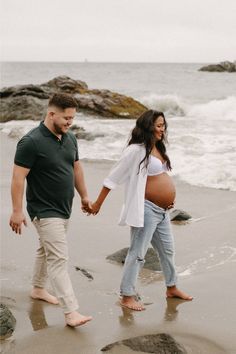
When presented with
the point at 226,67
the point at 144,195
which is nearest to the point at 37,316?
the point at 144,195

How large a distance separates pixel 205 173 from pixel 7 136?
896 centimetres

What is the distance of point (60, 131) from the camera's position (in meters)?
4.50

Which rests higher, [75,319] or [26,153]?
[26,153]

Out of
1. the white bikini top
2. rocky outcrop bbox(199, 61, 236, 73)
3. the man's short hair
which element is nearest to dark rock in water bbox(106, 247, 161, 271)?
the white bikini top

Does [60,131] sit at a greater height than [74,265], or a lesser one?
greater

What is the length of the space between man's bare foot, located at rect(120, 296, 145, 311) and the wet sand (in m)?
0.06

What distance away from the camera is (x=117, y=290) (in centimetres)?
536

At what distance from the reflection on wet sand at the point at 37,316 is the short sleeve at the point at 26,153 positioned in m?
1.26

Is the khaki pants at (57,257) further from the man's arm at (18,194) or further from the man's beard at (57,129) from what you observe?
the man's beard at (57,129)

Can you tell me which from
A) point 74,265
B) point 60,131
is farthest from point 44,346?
point 74,265

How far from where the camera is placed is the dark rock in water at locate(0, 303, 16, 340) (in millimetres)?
4258

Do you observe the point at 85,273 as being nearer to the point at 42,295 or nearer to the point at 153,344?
the point at 42,295

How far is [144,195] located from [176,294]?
94 centimetres

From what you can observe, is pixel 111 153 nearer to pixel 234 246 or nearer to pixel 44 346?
pixel 234 246
